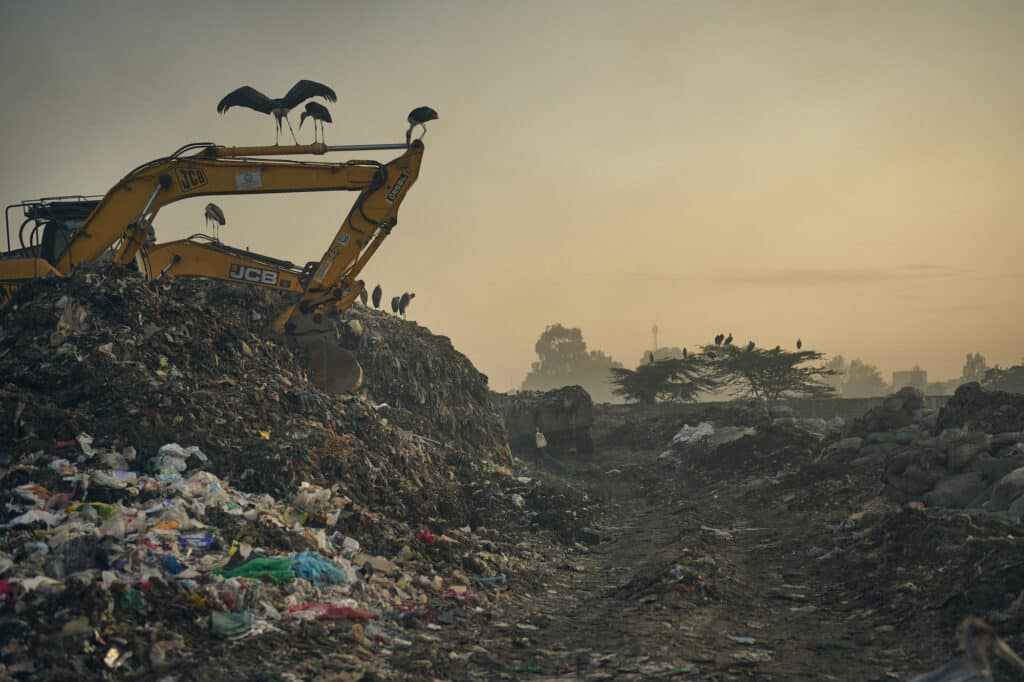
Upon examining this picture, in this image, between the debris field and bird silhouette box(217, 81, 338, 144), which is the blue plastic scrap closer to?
the debris field

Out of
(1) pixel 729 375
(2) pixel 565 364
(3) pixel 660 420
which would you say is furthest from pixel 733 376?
(2) pixel 565 364

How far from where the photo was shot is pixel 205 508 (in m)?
6.73

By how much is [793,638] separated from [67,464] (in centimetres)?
667

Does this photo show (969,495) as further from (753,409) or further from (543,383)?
(543,383)

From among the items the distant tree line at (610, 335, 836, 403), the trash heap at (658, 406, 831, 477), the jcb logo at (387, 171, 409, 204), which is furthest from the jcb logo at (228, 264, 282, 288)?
the distant tree line at (610, 335, 836, 403)

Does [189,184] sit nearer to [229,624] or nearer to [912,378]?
[229,624]

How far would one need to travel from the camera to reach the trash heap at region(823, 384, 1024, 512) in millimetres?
8347

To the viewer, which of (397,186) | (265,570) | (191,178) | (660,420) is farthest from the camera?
(660,420)

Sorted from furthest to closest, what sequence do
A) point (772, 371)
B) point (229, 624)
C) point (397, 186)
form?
point (772, 371), point (397, 186), point (229, 624)

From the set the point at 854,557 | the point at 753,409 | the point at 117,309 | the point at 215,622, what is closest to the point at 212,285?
the point at 117,309

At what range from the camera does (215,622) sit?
5.01 m

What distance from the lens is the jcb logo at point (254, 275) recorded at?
39.3ft

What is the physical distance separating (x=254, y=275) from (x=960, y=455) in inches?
411

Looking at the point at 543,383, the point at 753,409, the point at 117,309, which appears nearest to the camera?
the point at 117,309
